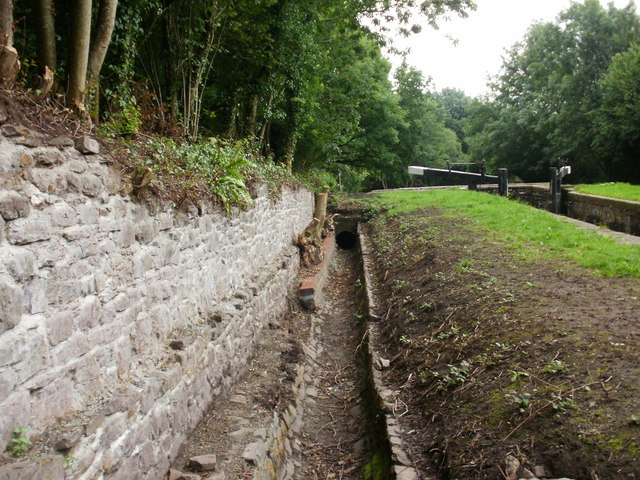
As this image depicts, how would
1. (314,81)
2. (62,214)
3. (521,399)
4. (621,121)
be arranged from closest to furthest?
(62,214)
(521,399)
(314,81)
(621,121)

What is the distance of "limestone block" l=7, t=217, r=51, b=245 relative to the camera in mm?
2316

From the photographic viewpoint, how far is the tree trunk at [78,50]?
13.4 feet

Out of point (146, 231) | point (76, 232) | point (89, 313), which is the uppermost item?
point (76, 232)

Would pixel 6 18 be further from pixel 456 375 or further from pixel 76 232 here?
pixel 456 375

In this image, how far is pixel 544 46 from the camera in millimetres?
30984

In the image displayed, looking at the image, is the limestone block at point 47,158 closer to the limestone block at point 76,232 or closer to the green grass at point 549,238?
the limestone block at point 76,232

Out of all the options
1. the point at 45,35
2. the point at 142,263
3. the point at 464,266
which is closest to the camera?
the point at 142,263

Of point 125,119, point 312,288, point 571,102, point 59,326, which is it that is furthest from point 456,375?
point 571,102

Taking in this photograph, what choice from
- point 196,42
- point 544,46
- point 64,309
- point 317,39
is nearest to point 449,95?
point 544,46

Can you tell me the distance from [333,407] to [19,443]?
3.83m

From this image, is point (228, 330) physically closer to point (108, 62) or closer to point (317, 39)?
point (108, 62)

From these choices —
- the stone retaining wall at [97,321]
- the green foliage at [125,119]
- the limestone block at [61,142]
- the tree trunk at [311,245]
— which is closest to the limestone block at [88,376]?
the stone retaining wall at [97,321]

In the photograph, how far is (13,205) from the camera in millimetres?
2318

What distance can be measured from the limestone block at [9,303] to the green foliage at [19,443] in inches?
20.3
